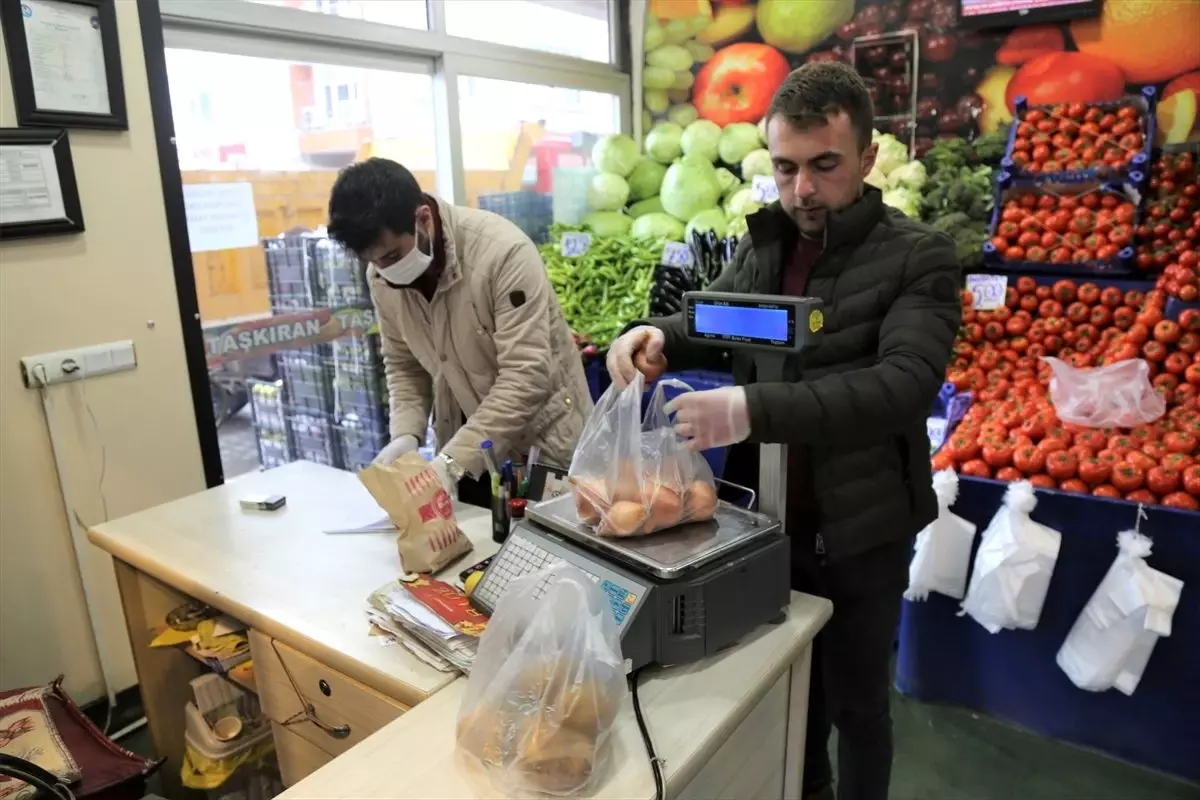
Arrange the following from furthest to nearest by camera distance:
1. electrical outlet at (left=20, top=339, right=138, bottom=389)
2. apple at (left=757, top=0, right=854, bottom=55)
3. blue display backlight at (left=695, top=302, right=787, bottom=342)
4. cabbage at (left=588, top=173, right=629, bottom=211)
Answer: cabbage at (left=588, top=173, right=629, bottom=211) → apple at (left=757, top=0, right=854, bottom=55) → electrical outlet at (left=20, top=339, right=138, bottom=389) → blue display backlight at (left=695, top=302, right=787, bottom=342)

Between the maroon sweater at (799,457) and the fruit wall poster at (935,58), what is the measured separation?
2.66m

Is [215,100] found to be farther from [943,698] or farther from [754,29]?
[943,698]

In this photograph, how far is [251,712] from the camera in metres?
1.92

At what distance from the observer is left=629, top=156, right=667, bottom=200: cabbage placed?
14.5 feet

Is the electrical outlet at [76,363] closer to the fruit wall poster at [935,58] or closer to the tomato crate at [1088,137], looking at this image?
the tomato crate at [1088,137]

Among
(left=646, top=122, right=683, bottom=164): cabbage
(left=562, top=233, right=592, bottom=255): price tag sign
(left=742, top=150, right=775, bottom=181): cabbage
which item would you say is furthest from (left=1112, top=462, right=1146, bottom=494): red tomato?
(left=646, top=122, right=683, bottom=164): cabbage

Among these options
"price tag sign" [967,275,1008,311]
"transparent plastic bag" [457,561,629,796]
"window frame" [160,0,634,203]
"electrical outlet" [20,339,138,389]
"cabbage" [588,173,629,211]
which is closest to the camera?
"transparent plastic bag" [457,561,629,796]

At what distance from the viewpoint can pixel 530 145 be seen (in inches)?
163

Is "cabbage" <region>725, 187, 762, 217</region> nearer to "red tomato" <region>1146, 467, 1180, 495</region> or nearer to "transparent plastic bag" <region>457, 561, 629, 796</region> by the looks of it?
"red tomato" <region>1146, 467, 1180, 495</region>

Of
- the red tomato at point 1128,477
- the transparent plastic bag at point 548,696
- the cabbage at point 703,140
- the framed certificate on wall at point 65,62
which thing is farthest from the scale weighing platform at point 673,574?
the cabbage at point 703,140

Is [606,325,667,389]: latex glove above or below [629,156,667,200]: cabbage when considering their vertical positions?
below

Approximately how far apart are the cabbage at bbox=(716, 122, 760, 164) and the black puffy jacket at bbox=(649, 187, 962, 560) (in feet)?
9.38

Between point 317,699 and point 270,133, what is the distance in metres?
2.25

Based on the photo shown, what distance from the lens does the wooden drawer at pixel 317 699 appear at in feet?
4.25
